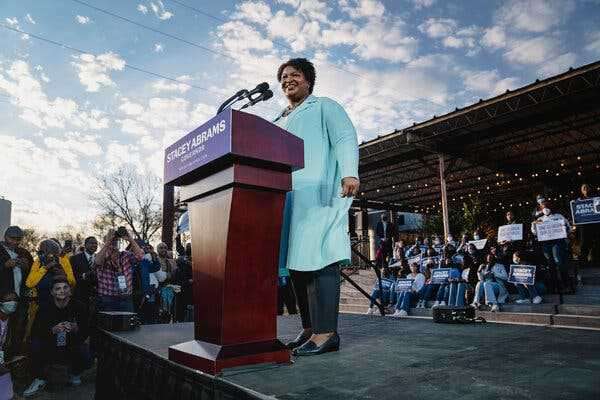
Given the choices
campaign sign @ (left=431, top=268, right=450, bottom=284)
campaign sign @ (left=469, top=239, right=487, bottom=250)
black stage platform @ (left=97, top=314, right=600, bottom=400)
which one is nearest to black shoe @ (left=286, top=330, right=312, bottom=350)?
black stage platform @ (left=97, top=314, right=600, bottom=400)

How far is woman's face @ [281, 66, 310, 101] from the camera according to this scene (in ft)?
7.73

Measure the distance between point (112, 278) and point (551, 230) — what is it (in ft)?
22.2

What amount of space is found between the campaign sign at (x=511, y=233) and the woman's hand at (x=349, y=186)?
21.4ft

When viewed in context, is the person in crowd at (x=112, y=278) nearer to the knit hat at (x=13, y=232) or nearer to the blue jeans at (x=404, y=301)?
the knit hat at (x=13, y=232)

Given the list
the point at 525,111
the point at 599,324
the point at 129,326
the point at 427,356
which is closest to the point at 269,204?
the point at 427,356

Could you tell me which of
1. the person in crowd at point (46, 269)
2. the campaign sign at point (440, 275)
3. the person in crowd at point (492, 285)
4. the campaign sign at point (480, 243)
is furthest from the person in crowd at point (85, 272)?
the campaign sign at point (480, 243)

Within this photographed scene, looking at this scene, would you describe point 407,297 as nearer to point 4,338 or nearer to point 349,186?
point 349,186

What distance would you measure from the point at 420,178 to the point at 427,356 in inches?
715

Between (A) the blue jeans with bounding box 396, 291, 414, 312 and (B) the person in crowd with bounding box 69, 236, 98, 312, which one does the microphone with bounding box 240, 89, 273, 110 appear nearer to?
(B) the person in crowd with bounding box 69, 236, 98, 312

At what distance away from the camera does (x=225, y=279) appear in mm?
1539

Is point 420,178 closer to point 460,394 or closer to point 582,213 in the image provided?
point 582,213

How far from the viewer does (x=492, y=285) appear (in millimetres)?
6078

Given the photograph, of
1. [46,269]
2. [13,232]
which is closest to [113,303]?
[46,269]

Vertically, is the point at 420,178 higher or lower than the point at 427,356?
higher
